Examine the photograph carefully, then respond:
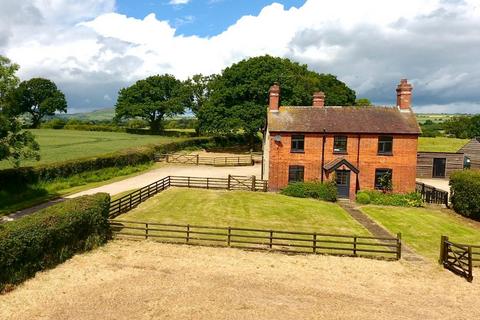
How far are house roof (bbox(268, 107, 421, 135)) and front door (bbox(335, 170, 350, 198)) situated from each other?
3.93m

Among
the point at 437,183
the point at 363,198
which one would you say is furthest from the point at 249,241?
the point at 437,183

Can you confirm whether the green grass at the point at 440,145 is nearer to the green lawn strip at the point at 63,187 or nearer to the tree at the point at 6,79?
the green lawn strip at the point at 63,187

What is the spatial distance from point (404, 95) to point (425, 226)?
1515 cm

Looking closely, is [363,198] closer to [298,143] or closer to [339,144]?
[339,144]

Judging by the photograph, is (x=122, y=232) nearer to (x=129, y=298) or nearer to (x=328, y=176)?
(x=129, y=298)

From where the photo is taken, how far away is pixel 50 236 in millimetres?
17094

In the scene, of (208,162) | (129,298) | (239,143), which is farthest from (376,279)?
(239,143)

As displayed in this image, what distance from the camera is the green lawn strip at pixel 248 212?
25453 mm

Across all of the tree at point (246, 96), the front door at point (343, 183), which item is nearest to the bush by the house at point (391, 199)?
the front door at point (343, 183)

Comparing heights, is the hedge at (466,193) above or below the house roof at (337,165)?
below

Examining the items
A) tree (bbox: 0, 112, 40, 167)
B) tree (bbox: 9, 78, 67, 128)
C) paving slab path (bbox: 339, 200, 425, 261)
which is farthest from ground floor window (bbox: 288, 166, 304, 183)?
tree (bbox: 9, 78, 67, 128)

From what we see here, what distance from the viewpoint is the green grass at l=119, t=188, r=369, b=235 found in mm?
25750

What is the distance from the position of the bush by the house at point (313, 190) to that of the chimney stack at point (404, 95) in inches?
433

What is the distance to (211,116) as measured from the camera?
2621 inches
